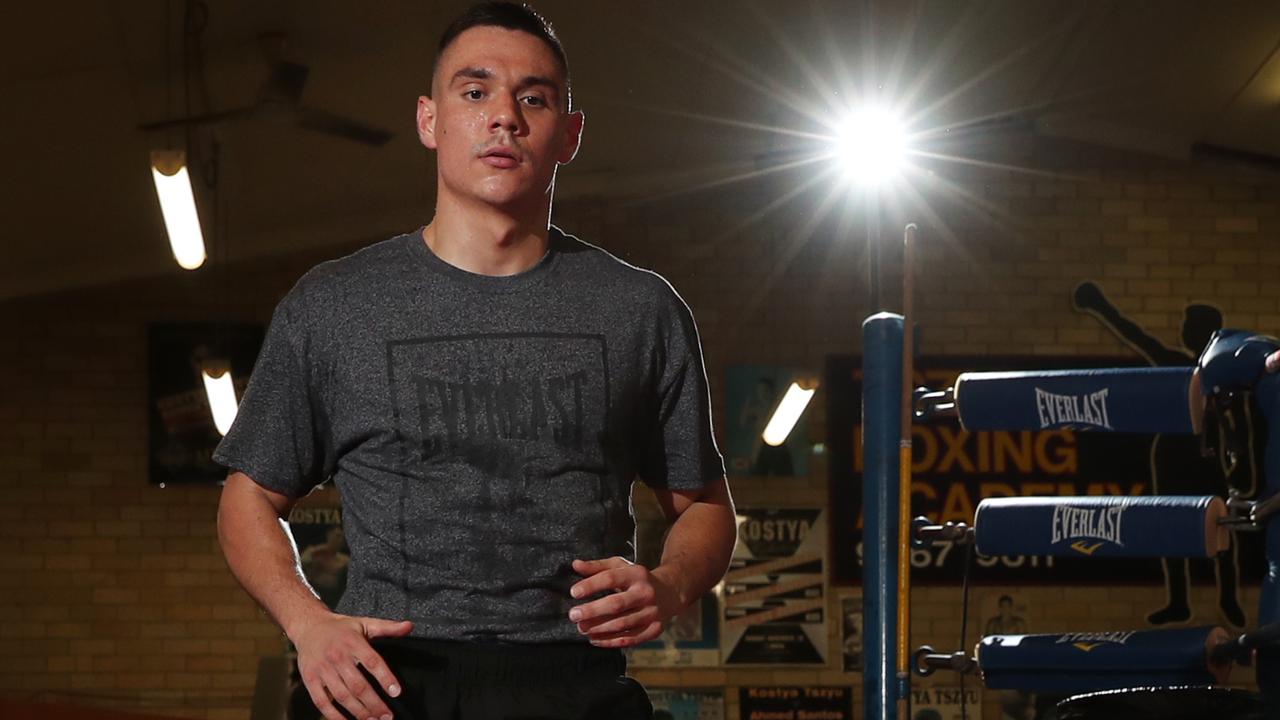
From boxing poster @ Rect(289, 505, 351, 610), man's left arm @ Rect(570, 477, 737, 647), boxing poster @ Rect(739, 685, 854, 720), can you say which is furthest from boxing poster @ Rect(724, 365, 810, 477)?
man's left arm @ Rect(570, 477, 737, 647)

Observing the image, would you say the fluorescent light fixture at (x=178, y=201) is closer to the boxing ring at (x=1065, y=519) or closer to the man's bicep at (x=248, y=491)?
the boxing ring at (x=1065, y=519)

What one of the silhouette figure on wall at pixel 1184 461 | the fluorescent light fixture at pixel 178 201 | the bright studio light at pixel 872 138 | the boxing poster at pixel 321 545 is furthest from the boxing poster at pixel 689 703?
the fluorescent light fixture at pixel 178 201

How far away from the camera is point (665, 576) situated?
4.75 ft

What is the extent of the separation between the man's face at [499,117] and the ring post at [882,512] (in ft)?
4.56

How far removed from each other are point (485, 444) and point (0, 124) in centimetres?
A: 473

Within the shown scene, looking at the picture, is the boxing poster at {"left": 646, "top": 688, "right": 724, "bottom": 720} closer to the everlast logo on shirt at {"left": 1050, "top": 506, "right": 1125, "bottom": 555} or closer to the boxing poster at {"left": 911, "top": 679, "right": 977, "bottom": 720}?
the boxing poster at {"left": 911, "top": 679, "right": 977, "bottom": 720}

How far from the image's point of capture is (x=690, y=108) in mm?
7301

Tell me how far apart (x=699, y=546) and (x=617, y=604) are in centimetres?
22

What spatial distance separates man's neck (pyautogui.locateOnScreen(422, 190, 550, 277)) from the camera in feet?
5.02

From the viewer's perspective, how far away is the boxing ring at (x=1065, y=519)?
2643 millimetres

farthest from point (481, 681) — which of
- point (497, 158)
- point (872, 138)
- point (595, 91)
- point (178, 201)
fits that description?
point (872, 138)

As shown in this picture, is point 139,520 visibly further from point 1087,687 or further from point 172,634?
point 1087,687

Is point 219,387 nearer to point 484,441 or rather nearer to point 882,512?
point 882,512

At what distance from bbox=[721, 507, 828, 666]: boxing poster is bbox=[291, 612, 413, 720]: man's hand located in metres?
7.23
